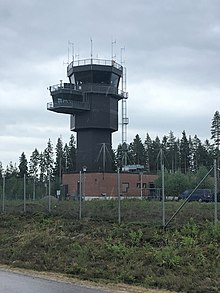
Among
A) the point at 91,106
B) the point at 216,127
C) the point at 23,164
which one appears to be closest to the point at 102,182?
the point at 91,106

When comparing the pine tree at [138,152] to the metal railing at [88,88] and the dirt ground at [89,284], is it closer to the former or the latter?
the metal railing at [88,88]

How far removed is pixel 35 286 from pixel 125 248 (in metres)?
3.76

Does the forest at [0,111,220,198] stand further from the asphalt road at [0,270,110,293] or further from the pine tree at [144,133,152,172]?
the asphalt road at [0,270,110,293]

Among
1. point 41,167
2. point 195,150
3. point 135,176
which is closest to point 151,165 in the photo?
point 195,150

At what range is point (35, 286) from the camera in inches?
438

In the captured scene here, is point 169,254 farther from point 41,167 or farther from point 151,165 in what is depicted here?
point 41,167

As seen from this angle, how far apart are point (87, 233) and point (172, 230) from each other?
3254 millimetres

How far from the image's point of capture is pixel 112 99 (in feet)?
245

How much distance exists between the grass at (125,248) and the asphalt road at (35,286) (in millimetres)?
1075

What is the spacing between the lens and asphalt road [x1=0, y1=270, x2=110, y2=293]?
10.6 metres

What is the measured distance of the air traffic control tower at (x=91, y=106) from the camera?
71.9m

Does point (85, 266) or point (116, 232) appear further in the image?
point (116, 232)

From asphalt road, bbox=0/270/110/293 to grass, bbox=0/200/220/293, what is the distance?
1075 mm

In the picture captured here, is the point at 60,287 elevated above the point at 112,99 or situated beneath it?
situated beneath
